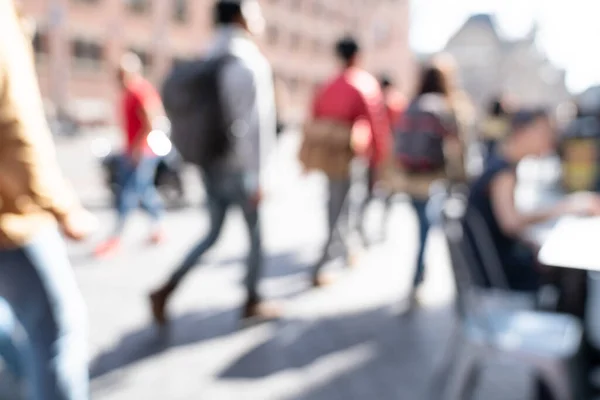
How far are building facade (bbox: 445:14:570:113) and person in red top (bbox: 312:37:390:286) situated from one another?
61.5m

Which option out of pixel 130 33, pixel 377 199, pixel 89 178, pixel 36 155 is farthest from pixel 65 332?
pixel 130 33

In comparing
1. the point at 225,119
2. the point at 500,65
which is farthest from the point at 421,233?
the point at 500,65

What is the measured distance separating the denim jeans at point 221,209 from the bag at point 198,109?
0.51 ft

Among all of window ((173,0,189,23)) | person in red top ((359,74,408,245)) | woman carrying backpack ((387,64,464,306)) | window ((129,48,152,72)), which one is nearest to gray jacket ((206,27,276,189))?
woman carrying backpack ((387,64,464,306))

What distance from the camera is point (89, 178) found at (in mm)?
13195

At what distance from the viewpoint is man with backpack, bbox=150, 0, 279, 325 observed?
399cm

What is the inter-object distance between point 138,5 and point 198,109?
38.6m

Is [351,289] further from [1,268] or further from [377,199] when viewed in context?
[377,199]

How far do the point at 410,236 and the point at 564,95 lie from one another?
7438 centimetres

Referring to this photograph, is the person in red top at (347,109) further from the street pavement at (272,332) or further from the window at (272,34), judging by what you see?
the window at (272,34)

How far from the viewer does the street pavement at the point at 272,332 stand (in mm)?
3504

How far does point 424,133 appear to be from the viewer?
4996mm

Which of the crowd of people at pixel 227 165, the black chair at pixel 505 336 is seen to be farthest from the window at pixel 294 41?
the black chair at pixel 505 336

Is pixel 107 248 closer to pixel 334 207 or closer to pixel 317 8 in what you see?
pixel 334 207
